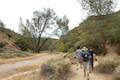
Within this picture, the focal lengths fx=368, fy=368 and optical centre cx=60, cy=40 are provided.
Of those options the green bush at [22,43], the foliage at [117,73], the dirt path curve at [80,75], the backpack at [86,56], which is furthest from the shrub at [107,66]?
the green bush at [22,43]

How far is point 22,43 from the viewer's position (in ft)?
238

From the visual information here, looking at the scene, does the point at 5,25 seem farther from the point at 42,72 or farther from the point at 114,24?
the point at 42,72

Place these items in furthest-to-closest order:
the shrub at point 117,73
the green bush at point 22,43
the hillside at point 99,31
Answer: the green bush at point 22,43, the hillside at point 99,31, the shrub at point 117,73

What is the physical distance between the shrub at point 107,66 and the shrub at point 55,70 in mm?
2068

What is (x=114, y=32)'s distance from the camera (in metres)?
34.5

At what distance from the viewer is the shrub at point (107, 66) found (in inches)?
841

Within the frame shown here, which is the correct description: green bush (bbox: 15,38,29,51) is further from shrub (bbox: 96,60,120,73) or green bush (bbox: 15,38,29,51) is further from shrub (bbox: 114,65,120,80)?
shrub (bbox: 114,65,120,80)

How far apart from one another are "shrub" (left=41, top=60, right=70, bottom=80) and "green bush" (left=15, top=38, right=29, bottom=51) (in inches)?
1901

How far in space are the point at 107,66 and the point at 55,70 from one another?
3.10 meters

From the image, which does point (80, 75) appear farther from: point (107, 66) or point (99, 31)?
point (99, 31)

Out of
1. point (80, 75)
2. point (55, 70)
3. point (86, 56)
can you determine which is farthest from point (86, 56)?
point (55, 70)

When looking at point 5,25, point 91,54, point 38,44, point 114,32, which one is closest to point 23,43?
point 38,44

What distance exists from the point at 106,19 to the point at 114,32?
2.69 meters

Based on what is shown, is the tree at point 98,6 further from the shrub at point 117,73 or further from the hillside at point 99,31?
the shrub at point 117,73
